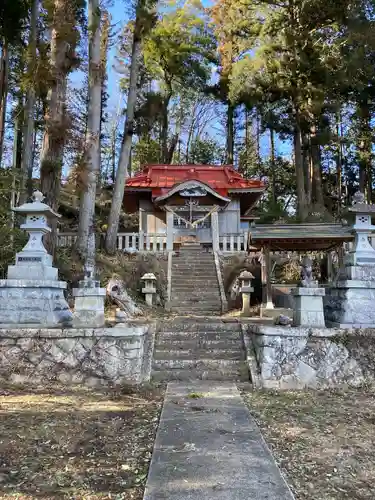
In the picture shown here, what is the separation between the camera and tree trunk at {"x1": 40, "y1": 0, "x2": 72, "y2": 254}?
9523 mm

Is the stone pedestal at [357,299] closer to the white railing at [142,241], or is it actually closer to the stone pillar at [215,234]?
the stone pillar at [215,234]

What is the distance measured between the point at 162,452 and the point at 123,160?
11801mm

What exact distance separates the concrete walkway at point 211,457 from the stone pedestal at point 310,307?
1.99 meters

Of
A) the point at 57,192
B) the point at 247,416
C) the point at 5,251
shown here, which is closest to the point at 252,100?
the point at 57,192

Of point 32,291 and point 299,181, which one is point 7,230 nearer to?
point 32,291

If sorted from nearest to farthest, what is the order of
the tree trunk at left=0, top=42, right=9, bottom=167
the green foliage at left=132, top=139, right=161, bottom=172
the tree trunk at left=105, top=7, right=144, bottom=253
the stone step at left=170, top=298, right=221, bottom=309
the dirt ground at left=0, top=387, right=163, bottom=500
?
the dirt ground at left=0, top=387, right=163, bottom=500 < the stone step at left=170, top=298, right=221, bottom=309 < the tree trunk at left=0, top=42, right=9, bottom=167 < the tree trunk at left=105, top=7, right=144, bottom=253 < the green foliage at left=132, top=139, right=161, bottom=172

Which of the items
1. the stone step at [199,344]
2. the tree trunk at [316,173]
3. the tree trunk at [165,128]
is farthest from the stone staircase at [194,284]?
the tree trunk at [165,128]

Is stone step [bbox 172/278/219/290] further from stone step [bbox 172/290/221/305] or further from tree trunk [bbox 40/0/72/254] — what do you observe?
tree trunk [bbox 40/0/72/254]

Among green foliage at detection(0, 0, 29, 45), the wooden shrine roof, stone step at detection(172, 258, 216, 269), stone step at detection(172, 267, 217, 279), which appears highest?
green foliage at detection(0, 0, 29, 45)

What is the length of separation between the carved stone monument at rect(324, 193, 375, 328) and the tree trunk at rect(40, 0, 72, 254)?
20.9 feet

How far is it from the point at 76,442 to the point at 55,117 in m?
7.75

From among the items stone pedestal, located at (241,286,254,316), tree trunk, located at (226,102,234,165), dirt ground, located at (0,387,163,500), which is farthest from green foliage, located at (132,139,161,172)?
dirt ground, located at (0,387,163,500)

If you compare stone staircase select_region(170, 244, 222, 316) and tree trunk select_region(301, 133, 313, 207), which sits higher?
tree trunk select_region(301, 133, 313, 207)

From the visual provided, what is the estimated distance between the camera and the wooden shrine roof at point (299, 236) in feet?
35.0
